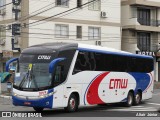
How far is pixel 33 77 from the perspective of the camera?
1873 cm

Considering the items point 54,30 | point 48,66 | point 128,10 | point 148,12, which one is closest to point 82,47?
point 48,66

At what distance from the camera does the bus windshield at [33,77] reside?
60.9 ft

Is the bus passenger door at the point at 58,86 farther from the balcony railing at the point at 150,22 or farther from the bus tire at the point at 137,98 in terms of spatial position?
the balcony railing at the point at 150,22

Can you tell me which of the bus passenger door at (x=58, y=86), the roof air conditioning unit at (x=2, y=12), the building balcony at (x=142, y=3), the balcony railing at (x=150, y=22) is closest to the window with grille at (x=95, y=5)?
the building balcony at (x=142, y=3)

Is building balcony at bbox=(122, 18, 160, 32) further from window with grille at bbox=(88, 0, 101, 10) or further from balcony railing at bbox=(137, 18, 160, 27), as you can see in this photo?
window with grille at bbox=(88, 0, 101, 10)

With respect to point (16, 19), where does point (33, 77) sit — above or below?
below

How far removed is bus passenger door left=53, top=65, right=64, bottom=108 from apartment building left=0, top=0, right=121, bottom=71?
24.7 m

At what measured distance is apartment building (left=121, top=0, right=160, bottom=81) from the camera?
54.6m

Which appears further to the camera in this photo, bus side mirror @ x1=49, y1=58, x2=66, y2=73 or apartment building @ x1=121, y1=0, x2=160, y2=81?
apartment building @ x1=121, y1=0, x2=160, y2=81

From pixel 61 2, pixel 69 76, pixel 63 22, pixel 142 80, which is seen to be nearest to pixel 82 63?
pixel 69 76

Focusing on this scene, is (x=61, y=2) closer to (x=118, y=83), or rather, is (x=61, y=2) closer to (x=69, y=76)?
(x=118, y=83)

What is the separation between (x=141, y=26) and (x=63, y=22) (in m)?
12.1

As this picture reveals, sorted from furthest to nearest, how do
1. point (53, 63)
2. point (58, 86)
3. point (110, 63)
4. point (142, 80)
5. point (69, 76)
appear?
point (142, 80) < point (110, 63) < point (69, 76) < point (58, 86) < point (53, 63)

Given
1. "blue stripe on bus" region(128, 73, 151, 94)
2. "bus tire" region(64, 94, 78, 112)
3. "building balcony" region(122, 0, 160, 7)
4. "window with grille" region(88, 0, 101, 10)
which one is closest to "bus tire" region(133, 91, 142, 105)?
"blue stripe on bus" region(128, 73, 151, 94)
